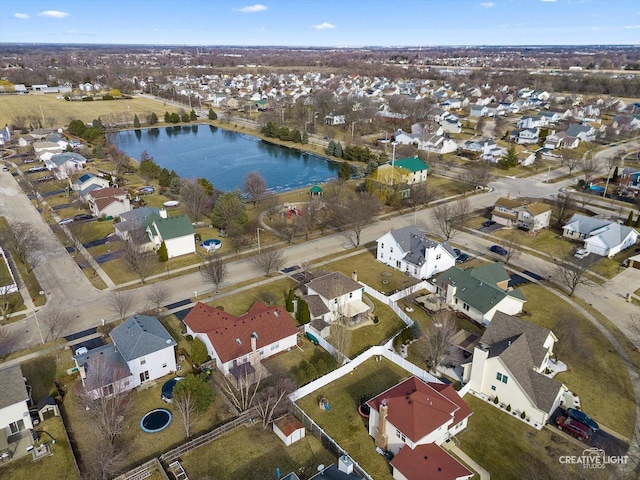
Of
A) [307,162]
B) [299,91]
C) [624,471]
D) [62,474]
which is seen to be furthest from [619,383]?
[299,91]

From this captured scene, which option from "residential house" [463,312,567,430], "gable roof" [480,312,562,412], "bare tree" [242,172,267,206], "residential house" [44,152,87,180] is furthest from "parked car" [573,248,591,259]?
"residential house" [44,152,87,180]

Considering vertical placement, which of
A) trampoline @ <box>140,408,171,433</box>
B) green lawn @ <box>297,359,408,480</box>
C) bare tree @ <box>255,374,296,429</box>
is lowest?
green lawn @ <box>297,359,408,480</box>

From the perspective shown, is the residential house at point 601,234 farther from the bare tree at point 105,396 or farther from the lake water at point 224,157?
the bare tree at point 105,396

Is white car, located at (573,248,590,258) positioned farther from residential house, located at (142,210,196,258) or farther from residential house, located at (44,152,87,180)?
residential house, located at (44,152,87,180)

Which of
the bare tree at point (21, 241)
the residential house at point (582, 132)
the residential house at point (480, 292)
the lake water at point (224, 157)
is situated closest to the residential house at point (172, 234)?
the bare tree at point (21, 241)

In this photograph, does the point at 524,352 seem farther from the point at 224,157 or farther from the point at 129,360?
the point at 224,157

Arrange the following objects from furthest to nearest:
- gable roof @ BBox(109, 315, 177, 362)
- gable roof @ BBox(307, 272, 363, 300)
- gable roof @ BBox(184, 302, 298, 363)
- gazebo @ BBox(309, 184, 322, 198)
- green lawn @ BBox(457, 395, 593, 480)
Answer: gazebo @ BBox(309, 184, 322, 198), gable roof @ BBox(307, 272, 363, 300), gable roof @ BBox(184, 302, 298, 363), gable roof @ BBox(109, 315, 177, 362), green lawn @ BBox(457, 395, 593, 480)
